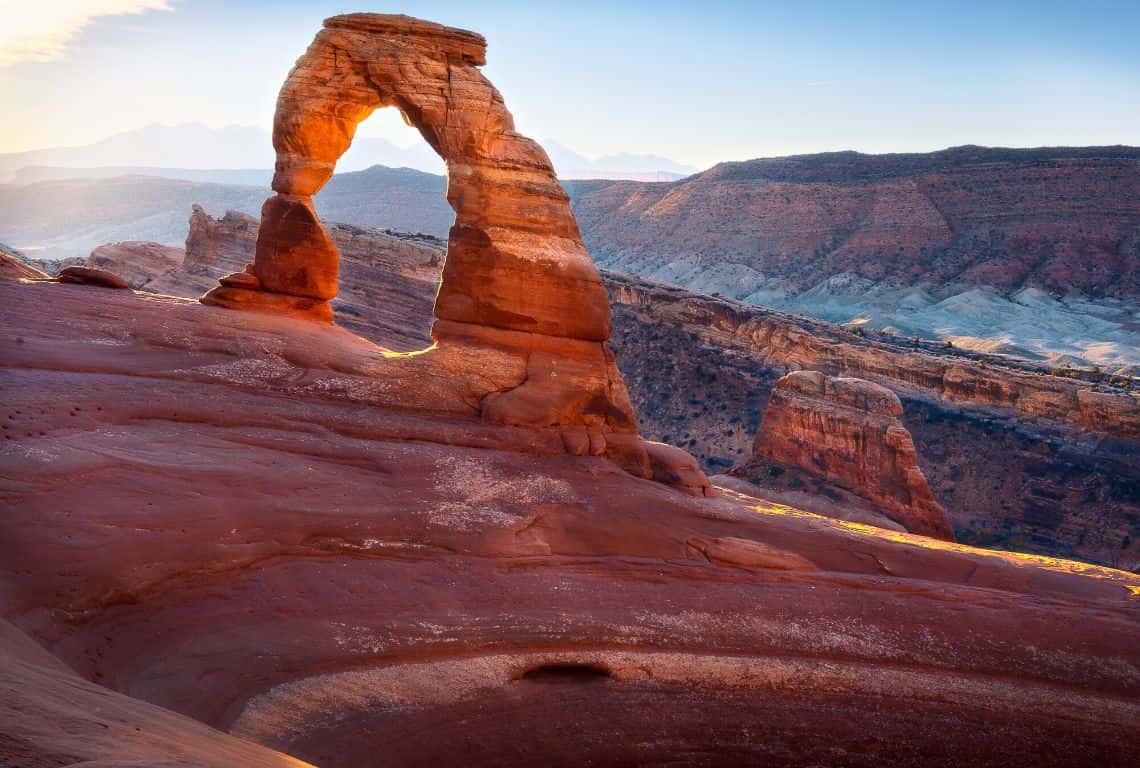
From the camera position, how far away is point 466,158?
717 inches

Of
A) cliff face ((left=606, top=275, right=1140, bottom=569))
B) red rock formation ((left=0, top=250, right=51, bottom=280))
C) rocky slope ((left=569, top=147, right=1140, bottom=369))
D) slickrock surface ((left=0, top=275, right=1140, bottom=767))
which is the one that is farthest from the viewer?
rocky slope ((left=569, top=147, right=1140, bottom=369))

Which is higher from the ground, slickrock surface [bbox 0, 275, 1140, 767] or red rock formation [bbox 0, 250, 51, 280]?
red rock formation [bbox 0, 250, 51, 280]

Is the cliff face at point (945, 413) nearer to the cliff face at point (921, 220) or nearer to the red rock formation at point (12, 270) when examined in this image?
the red rock formation at point (12, 270)

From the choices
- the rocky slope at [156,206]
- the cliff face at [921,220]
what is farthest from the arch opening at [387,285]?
the rocky slope at [156,206]

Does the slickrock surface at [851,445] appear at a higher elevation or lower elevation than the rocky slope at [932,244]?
lower

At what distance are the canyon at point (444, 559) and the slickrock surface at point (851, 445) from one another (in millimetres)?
13552

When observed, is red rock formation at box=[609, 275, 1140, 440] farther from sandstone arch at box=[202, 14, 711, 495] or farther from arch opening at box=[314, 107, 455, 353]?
sandstone arch at box=[202, 14, 711, 495]

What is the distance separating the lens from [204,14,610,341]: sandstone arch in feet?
59.1

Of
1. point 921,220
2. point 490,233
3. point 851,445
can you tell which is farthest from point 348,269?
point 921,220

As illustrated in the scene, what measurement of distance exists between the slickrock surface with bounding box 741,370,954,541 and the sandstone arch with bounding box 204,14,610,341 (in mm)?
16040

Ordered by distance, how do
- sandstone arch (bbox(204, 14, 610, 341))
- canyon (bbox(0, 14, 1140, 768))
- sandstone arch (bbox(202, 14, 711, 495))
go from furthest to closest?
sandstone arch (bbox(204, 14, 610, 341)) < sandstone arch (bbox(202, 14, 711, 495)) < canyon (bbox(0, 14, 1140, 768))

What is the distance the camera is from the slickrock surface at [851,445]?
30766 millimetres

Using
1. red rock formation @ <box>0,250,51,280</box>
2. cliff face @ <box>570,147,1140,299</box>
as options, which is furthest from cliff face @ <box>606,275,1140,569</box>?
cliff face @ <box>570,147,1140,299</box>

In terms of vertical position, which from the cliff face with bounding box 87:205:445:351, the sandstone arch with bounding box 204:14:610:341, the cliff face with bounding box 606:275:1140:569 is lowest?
the cliff face with bounding box 606:275:1140:569
